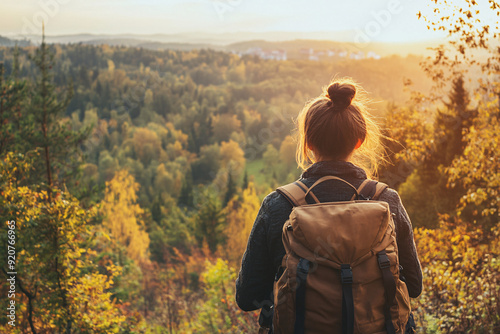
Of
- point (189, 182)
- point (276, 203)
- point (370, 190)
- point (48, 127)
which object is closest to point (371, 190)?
point (370, 190)

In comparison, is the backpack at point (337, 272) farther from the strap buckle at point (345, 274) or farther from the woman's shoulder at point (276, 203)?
the woman's shoulder at point (276, 203)

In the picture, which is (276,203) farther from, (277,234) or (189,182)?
(189,182)

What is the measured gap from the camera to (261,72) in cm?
12469

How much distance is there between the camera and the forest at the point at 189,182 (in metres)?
6.16

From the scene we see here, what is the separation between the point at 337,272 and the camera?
72.2 inches

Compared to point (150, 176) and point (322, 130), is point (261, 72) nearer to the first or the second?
point (150, 176)

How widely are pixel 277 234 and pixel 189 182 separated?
60.1 meters

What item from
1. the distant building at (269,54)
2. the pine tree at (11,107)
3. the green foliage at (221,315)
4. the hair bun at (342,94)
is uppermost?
the distant building at (269,54)

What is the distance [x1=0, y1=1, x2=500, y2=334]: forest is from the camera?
20.2 ft

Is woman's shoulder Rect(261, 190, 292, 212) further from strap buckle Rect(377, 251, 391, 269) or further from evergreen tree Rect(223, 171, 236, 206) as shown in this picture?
evergreen tree Rect(223, 171, 236, 206)

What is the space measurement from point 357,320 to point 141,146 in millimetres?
79595

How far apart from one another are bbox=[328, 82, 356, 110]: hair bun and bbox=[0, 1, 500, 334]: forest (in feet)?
1.16

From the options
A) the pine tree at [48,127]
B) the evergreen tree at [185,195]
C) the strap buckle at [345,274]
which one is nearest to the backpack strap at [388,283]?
the strap buckle at [345,274]

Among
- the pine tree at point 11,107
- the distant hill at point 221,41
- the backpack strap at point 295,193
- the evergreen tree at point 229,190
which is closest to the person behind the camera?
the backpack strap at point 295,193
